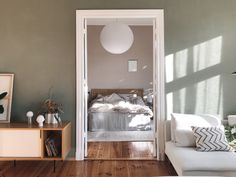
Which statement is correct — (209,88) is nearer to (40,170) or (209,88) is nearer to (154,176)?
(154,176)

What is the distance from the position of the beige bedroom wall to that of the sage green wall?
4.29 metres

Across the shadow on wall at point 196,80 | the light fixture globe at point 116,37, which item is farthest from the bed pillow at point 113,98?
the shadow on wall at point 196,80

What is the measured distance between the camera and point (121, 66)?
29.6 feet

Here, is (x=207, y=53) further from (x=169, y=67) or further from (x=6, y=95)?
(x=6, y=95)

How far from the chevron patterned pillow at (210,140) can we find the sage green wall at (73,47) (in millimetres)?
905

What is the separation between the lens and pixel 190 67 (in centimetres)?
471

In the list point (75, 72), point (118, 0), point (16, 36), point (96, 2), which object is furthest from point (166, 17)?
point (16, 36)

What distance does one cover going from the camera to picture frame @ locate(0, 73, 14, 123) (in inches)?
183

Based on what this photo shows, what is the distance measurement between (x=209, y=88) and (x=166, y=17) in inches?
51.2

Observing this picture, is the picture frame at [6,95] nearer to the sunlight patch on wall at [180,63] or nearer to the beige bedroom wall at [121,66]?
the sunlight patch on wall at [180,63]

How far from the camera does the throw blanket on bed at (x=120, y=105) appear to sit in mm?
7273

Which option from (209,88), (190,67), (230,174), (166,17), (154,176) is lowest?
(154,176)

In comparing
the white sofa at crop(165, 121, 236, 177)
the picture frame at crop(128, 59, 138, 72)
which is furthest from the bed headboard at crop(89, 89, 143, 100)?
the white sofa at crop(165, 121, 236, 177)

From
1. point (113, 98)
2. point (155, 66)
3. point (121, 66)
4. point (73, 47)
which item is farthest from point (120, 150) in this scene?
point (121, 66)
